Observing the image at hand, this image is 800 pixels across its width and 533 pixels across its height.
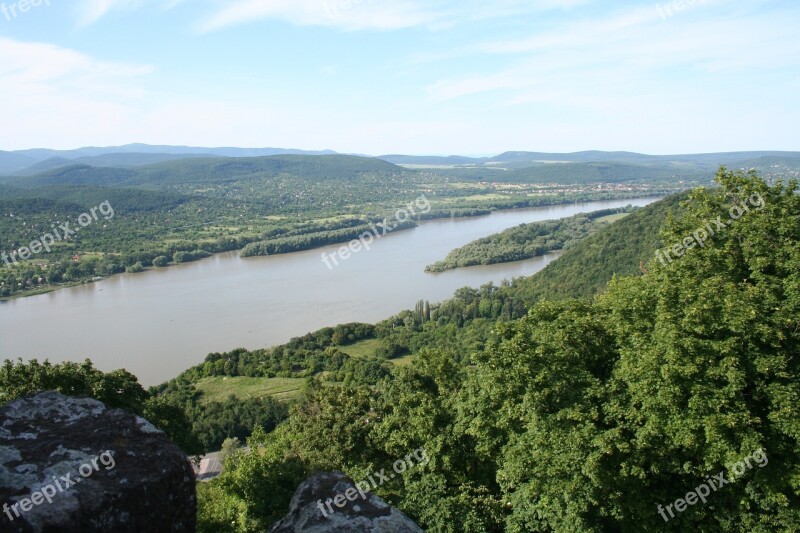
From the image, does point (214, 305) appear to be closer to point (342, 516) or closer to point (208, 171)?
point (342, 516)

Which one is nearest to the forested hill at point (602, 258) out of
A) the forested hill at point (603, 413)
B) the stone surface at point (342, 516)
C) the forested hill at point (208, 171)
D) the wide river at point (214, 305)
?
the wide river at point (214, 305)

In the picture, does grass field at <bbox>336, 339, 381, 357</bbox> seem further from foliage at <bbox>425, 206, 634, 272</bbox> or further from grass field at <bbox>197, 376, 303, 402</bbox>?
foliage at <bbox>425, 206, 634, 272</bbox>

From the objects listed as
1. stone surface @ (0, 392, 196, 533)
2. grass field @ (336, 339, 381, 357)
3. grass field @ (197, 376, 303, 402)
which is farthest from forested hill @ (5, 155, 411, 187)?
stone surface @ (0, 392, 196, 533)

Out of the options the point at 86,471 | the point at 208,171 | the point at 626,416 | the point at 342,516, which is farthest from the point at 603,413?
the point at 208,171

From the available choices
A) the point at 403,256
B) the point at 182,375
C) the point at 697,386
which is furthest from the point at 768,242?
the point at 403,256

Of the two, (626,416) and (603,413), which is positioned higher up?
(626,416)

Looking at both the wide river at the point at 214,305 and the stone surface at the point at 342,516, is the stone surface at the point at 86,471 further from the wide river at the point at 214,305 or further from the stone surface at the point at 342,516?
the wide river at the point at 214,305
